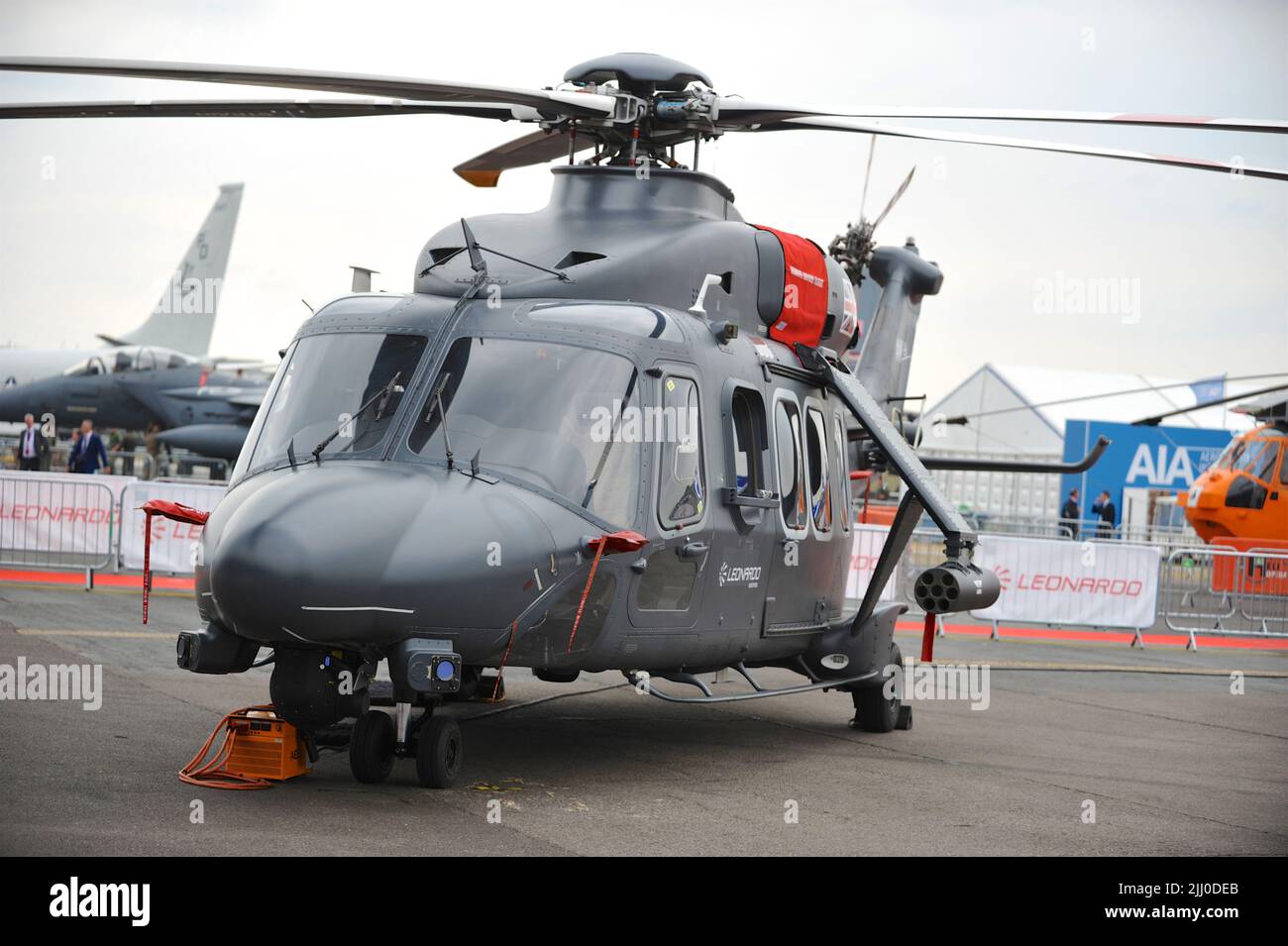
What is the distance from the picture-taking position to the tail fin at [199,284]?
4713 cm

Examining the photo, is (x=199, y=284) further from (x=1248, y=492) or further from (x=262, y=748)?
(x=262, y=748)

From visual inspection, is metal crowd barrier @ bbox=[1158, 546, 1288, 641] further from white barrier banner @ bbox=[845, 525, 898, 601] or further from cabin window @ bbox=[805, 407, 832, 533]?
cabin window @ bbox=[805, 407, 832, 533]

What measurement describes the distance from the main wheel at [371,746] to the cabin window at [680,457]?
1.90 meters

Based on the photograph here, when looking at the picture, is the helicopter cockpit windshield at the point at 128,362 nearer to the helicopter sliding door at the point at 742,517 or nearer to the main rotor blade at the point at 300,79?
the main rotor blade at the point at 300,79

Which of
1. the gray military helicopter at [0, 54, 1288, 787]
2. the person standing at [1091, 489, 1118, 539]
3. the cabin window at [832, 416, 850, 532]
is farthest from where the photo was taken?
the person standing at [1091, 489, 1118, 539]

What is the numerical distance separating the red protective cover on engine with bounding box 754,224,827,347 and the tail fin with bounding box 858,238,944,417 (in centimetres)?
251

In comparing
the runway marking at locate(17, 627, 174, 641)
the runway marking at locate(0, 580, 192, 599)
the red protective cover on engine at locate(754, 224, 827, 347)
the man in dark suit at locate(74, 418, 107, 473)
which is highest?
the red protective cover on engine at locate(754, 224, 827, 347)

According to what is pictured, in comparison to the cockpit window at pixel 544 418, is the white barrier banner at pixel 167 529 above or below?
below

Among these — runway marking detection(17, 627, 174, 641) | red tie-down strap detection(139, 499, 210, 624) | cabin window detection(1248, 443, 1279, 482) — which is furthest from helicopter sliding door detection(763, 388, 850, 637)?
cabin window detection(1248, 443, 1279, 482)

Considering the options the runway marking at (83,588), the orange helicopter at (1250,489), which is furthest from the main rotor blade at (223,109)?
the orange helicopter at (1250,489)

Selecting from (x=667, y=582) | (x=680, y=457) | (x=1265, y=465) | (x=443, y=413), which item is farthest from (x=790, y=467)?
(x=1265, y=465)

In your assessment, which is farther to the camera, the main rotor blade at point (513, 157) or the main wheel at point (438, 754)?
the main rotor blade at point (513, 157)

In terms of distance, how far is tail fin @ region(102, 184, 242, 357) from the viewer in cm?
4713
